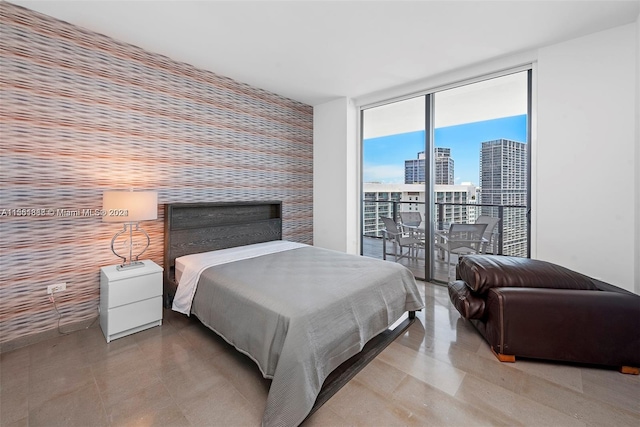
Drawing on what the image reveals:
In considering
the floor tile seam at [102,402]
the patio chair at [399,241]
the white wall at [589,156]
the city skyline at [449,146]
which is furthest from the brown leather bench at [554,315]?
the floor tile seam at [102,402]

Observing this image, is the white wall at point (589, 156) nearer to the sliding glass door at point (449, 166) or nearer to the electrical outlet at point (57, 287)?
the sliding glass door at point (449, 166)

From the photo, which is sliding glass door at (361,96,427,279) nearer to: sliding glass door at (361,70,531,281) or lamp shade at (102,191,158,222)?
sliding glass door at (361,70,531,281)

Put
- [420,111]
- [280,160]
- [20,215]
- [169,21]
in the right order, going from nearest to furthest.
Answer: [20,215] → [169,21] → [420,111] → [280,160]

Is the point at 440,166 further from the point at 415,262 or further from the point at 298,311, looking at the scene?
the point at 298,311

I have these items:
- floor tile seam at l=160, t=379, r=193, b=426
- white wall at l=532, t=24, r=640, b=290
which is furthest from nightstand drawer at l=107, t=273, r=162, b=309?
white wall at l=532, t=24, r=640, b=290

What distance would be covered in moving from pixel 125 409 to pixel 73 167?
6.97 feet

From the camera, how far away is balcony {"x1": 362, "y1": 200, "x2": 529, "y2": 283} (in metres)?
3.37

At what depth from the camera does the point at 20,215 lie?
2.27 metres

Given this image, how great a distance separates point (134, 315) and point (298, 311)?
1738 millimetres

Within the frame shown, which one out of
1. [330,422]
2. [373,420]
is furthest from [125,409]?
[373,420]

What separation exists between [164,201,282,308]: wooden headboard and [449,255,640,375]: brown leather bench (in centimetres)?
274

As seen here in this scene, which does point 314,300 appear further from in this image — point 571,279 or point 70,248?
point 70,248

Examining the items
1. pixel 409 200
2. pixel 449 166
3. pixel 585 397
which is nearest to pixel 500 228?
pixel 449 166

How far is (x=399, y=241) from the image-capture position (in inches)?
172
